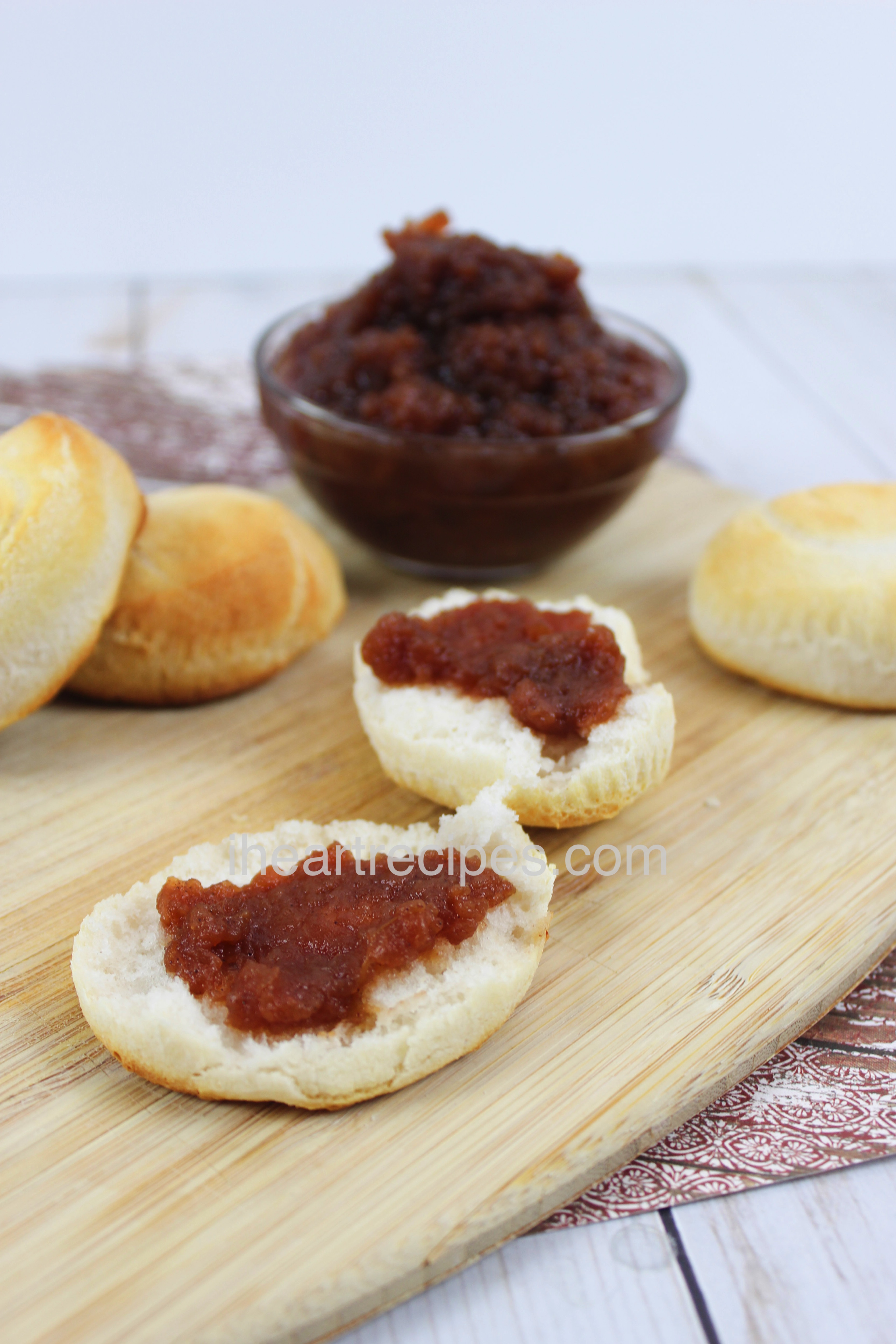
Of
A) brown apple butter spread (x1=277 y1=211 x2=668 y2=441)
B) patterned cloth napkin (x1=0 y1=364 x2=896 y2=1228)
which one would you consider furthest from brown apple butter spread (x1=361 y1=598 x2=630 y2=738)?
patterned cloth napkin (x1=0 y1=364 x2=896 y2=1228)

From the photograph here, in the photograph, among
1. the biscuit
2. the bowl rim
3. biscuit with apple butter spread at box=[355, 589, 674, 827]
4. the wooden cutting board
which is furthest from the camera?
the bowl rim

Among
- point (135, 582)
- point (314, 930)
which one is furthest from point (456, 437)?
point (314, 930)

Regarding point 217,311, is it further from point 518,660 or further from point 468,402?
point 518,660

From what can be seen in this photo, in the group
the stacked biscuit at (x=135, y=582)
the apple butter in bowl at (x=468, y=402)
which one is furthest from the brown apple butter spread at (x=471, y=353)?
the stacked biscuit at (x=135, y=582)

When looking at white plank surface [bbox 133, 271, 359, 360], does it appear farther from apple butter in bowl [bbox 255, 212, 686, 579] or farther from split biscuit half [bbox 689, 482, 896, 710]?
split biscuit half [bbox 689, 482, 896, 710]

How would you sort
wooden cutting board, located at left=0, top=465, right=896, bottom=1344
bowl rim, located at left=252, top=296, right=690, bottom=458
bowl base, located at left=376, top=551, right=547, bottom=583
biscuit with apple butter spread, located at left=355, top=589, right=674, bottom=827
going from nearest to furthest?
wooden cutting board, located at left=0, top=465, right=896, bottom=1344 → biscuit with apple butter spread, located at left=355, top=589, right=674, bottom=827 → bowl rim, located at left=252, top=296, right=690, bottom=458 → bowl base, located at left=376, top=551, right=547, bottom=583

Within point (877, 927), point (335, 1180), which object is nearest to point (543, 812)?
point (877, 927)
